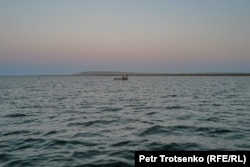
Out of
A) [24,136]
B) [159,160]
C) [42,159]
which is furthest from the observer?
[24,136]

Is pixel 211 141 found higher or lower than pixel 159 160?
lower

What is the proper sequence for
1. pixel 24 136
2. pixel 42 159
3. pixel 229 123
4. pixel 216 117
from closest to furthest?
pixel 42 159 < pixel 24 136 < pixel 229 123 < pixel 216 117

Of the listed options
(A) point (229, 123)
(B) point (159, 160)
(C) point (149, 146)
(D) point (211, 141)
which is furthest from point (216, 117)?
(B) point (159, 160)

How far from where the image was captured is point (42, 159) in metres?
12.4

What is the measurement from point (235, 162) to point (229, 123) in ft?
44.2

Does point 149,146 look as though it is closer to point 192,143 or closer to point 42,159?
point 192,143

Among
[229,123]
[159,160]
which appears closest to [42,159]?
[159,160]

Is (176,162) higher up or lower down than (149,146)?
higher up

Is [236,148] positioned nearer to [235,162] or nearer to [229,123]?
[235,162]

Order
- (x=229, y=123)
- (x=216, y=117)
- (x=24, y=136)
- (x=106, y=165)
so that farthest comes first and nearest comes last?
1. (x=216, y=117)
2. (x=229, y=123)
3. (x=24, y=136)
4. (x=106, y=165)

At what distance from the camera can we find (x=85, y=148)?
1398 centimetres

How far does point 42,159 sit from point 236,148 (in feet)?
30.6

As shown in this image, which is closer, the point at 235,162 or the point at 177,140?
the point at 235,162

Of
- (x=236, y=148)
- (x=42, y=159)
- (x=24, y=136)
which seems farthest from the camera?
(x=24, y=136)
